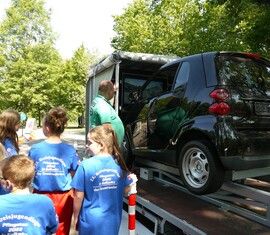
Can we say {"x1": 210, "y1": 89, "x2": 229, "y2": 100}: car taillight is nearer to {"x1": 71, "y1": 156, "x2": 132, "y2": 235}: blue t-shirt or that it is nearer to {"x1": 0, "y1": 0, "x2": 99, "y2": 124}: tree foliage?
{"x1": 71, "y1": 156, "x2": 132, "y2": 235}: blue t-shirt

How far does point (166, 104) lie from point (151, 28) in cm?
1611

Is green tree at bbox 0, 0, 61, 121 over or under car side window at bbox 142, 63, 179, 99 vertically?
over

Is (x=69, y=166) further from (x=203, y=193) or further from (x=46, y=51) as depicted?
(x=46, y=51)

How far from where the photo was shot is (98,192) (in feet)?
8.16

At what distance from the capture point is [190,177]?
12.7ft

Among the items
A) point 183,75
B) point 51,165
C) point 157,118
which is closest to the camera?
point 51,165

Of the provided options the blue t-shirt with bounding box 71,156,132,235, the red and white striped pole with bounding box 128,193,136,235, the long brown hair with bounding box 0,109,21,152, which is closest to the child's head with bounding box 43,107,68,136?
the long brown hair with bounding box 0,109,21,152

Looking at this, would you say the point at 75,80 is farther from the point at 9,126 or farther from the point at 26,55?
the point at 9,126

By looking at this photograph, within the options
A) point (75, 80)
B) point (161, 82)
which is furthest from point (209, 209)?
point (75, 80)

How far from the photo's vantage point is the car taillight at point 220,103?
350 cm

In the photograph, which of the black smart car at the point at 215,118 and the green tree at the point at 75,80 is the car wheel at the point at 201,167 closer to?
the black smart car at the point at 215,118

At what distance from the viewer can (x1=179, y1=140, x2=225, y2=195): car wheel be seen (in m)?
3.50

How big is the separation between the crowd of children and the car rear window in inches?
68.1

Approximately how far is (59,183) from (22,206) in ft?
3.25
